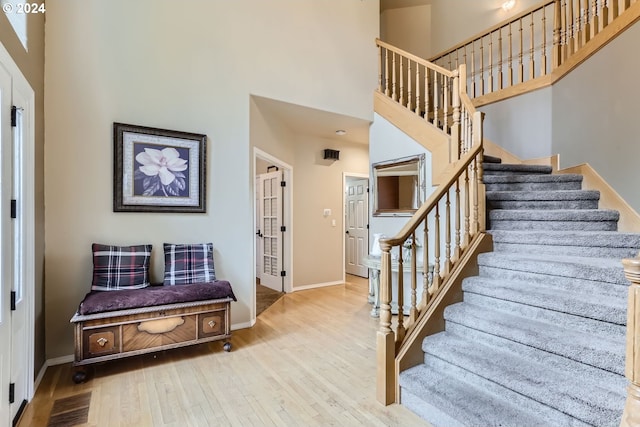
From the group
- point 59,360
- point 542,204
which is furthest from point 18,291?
point 542,204

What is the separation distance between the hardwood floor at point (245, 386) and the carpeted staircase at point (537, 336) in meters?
0.35

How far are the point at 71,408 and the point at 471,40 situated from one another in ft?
20.2

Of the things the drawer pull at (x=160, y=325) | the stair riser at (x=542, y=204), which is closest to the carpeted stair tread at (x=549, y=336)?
the stair riser at (x=542, y=204)

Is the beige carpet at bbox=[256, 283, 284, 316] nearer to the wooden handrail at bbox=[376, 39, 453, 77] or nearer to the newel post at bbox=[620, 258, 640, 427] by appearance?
the newel post at bbox=[620, 258, 640, 427]

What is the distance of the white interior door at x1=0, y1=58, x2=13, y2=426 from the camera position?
1.73m

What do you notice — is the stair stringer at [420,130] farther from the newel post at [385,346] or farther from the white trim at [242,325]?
the white trim at [242,325]

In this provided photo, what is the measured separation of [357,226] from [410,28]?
407cm

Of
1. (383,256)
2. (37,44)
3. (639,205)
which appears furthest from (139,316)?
(639,205)

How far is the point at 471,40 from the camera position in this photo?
15.8ft

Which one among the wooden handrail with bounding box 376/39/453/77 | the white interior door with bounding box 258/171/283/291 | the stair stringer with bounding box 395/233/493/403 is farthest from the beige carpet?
the wooden handrail with bounding box 376/39/453/77

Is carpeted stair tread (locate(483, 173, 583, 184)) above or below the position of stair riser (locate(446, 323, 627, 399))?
above

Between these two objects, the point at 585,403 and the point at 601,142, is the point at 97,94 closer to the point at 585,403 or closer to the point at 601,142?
the point at 585,403

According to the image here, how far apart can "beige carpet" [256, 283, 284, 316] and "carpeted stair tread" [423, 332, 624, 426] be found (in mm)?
2582

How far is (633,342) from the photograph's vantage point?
100 cm
